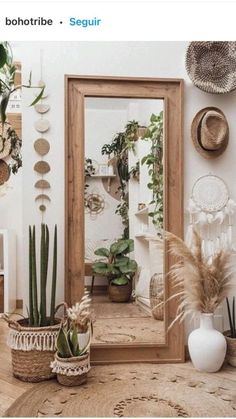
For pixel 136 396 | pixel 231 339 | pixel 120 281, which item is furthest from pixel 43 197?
pixel 231 339

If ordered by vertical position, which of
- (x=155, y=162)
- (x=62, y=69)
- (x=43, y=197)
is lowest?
(x=43, y=197)

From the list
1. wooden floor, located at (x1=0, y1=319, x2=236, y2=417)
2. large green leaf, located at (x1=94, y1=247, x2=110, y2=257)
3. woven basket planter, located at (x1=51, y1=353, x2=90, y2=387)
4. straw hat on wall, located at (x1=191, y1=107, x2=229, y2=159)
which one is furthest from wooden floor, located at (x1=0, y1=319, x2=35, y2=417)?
straw hat on wall, located at (x1=191, y1=107, x2=229, y2=159)

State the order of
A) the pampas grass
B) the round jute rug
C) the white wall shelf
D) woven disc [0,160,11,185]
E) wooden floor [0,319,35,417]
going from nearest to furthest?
the round jute rug
wooden floor [0,319,35,417]
the pampas grass
the white wall shelf
woven disc [0,160,11,185]

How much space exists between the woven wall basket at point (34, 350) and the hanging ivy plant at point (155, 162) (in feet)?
3.28

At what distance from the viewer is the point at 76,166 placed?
2807 millimetres

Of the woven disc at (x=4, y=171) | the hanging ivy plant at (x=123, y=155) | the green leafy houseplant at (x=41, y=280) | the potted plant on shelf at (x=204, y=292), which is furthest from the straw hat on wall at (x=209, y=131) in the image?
the woven disc at (x=4, y=171)

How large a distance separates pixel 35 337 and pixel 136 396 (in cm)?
65

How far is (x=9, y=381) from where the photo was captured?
98.5 inches

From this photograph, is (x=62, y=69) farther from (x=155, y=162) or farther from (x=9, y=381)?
(x=9, y=381)

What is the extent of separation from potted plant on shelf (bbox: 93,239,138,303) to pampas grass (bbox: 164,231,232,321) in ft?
0.96

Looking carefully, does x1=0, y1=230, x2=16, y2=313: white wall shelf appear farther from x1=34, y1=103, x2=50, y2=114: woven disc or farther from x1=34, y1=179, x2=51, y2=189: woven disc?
x1=34, y1=103, x2=50, y2=114: woven disc

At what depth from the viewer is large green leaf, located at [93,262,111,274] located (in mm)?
2846
